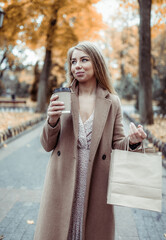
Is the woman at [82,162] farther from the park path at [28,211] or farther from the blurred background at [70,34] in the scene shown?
the blurred background at [70,34]

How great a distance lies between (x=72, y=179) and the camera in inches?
67.6

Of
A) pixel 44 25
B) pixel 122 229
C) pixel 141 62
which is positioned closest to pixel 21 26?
pixel 44 25

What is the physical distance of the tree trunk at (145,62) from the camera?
957 cm

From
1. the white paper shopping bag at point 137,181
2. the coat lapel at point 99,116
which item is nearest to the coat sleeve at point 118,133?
the coat lapel at point 99,116

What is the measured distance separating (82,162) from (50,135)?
333 millimetres

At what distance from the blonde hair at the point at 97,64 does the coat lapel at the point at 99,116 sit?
0.25 ft

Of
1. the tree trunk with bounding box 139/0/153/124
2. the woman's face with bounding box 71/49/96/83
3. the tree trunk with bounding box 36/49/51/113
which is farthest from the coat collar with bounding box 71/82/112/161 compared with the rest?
the tree trunk with bounding box 36/49/51/113

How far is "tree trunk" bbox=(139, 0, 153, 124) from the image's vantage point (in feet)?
31.4

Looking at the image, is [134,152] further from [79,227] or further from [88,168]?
[79,227]

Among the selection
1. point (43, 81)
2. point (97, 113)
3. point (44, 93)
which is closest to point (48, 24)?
point (43, 81)

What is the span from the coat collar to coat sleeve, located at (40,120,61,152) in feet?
0.46

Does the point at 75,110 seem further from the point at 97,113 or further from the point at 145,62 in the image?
the point at 145,62

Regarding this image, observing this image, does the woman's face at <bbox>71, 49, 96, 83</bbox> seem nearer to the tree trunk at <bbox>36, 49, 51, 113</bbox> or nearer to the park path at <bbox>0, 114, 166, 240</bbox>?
the park path at <bbox>0, 114, 166, 240</bbox>

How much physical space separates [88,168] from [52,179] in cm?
32
